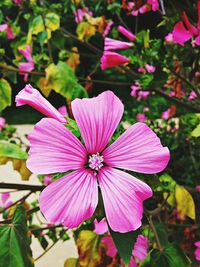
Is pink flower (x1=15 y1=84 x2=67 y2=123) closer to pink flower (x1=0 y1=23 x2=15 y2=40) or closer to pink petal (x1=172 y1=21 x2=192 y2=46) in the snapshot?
pink petal (x1=172 y1=21 x2=192 y2=46)

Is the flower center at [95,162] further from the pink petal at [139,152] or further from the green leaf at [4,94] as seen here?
the green leaf at [4,94]

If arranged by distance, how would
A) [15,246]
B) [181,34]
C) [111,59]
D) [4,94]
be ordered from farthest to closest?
[4,94] → [111,59] → [181,34] → [15,246]

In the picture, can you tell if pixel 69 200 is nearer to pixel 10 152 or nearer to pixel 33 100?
pixel 33 100

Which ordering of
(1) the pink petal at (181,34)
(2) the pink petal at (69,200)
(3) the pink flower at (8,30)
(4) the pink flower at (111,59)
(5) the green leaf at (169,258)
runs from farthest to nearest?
(3) the pink flower at (8,30) < (4) the pink flower at (111,59) < (1) the pink petal at (181,34) < (5) the green leaf at (169,258) < (2) the pink petal at (69,200)

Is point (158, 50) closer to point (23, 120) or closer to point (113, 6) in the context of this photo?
point (113, 6)

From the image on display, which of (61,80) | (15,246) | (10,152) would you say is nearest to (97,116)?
(15,246)

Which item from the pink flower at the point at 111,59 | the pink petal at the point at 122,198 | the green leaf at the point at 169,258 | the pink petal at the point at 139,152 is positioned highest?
the pink petal at the point at 139,152

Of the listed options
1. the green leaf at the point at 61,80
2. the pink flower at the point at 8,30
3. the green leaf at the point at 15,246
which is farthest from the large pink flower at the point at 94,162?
the pink flower at the point at 8,30

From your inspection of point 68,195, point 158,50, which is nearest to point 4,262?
point 68,195
